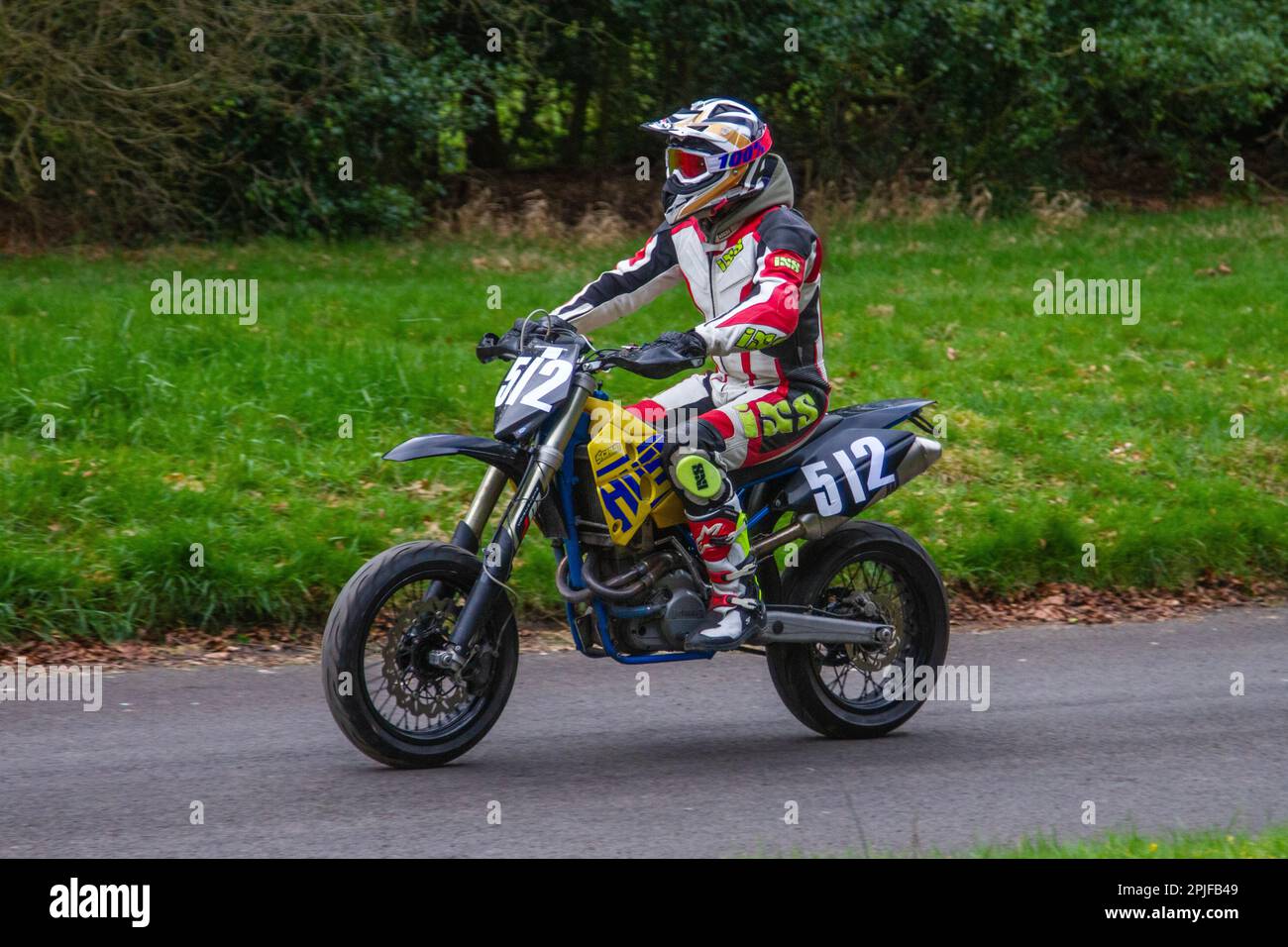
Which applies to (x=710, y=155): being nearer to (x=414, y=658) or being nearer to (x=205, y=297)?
(x=414, y=658)

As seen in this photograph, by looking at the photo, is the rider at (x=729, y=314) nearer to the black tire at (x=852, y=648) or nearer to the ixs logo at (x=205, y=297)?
the black tire at (x=852, y=648)

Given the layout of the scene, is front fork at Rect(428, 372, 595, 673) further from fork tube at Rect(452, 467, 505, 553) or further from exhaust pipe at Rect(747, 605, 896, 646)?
exhaust pipe at Rect(747, 605, 896, 646)

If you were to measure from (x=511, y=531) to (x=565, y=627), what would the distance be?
8.14ft

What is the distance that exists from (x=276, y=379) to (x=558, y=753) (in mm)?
4785

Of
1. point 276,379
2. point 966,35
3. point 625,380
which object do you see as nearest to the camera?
point 276,379

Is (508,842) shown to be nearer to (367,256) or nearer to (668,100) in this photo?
(367,256)

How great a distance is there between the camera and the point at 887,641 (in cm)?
655

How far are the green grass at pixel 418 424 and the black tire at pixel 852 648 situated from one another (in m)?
2.12

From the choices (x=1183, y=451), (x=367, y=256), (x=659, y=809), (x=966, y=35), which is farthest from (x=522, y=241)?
(x=659, y=809)

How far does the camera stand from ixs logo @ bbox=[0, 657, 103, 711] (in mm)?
6848

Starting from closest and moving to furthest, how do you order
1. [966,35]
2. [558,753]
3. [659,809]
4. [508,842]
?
[508,842] < [659,809] < [558,753] < [966,35]

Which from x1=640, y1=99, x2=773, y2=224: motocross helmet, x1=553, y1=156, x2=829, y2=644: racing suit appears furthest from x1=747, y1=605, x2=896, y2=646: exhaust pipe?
x1=640, y1=99, x2=773, y2=224: motocross helmet

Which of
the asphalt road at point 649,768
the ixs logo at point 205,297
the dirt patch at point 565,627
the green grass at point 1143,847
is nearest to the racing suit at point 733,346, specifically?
the asphalt road at point 649,768

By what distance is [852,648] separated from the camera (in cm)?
654
